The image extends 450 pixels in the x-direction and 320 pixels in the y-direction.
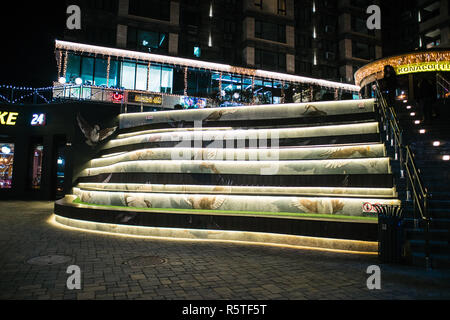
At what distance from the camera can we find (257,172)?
10523mm

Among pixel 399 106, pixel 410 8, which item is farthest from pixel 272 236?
pixel 410 8

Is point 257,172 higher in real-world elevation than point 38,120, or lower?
lower

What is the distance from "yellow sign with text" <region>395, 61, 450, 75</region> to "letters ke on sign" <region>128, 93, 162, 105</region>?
53.9 ft

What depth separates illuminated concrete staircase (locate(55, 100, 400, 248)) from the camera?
8469mm

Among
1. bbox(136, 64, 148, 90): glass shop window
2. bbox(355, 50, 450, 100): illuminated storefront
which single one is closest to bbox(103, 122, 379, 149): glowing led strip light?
bbox(355, 50, 450, 100): illuminated storefront

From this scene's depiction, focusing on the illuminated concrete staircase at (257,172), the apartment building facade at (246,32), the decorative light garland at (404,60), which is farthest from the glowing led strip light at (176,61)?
the illuminated concrete staircase at (257,172)

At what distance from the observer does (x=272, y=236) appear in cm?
823

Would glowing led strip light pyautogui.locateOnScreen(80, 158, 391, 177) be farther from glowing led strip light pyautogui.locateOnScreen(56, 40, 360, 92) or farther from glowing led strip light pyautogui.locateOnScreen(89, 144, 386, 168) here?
glowing led strip light pyautogui.locateOnScreen(56, 40, 360, 92)

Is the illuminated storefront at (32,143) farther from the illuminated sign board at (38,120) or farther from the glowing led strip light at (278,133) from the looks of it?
the glowing led strip light at (278,133)

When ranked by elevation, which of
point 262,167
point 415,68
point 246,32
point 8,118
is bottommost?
point 262,167

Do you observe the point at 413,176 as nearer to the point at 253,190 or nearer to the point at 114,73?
the point at 253,190

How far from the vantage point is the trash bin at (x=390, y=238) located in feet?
20.7

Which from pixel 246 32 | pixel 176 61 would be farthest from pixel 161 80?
pixel 246 32

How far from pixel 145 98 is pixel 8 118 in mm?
8947
